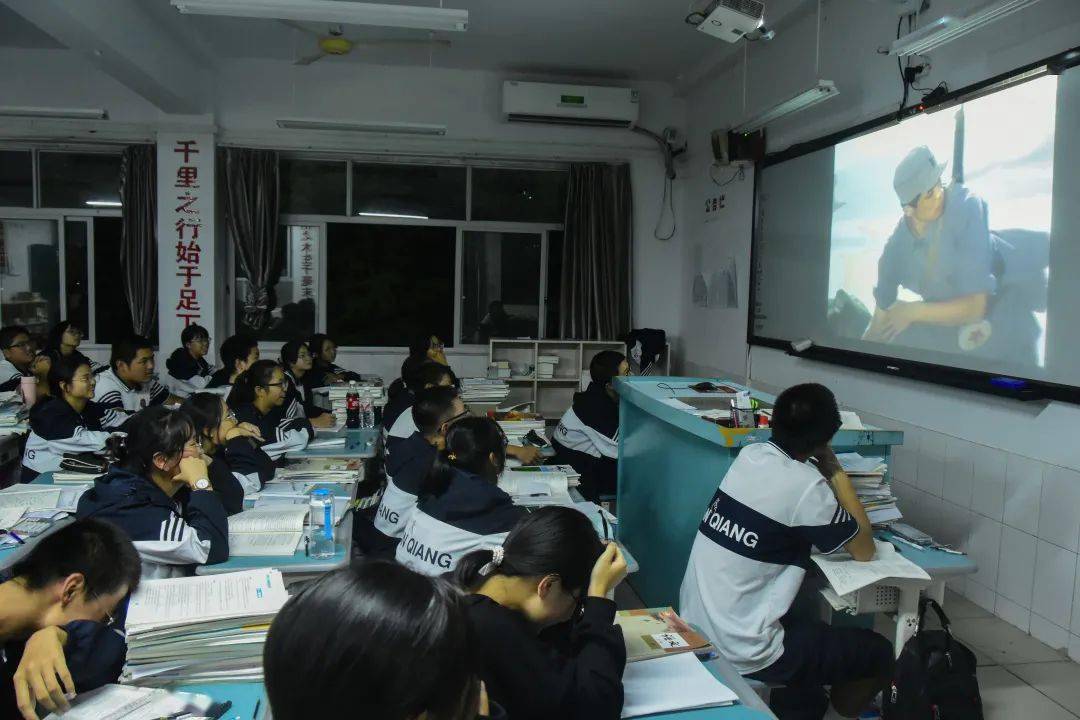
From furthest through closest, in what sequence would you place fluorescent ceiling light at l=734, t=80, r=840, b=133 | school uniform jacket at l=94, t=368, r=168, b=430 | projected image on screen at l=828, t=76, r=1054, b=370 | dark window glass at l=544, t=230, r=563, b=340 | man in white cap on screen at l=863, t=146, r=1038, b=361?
dark window glass at l=544, t=230, r=563, b=340 < school uniform jacket at l=94, t=368, r=168, b=430 < fluorescent ceiling light at l=734, t=80, r=840, b=133 < man in white cap on screen at l=863, t=146, r=1038, b=361 < projected image on screen at l=828, t=76, r=1054, b=370

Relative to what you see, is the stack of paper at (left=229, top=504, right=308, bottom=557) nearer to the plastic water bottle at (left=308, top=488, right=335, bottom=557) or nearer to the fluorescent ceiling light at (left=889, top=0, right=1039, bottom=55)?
the plastic water bottle at (left=308, top=488, right=335, bottom=557)

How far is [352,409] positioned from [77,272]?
373 centimetres

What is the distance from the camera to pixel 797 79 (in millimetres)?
4859

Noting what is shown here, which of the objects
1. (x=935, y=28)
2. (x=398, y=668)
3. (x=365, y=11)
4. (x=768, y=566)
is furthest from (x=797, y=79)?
(x=398, y=668)

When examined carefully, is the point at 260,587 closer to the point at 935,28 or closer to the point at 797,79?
the point at 935,28

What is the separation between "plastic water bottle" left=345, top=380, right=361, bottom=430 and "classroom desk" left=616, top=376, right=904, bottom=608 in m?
1.59

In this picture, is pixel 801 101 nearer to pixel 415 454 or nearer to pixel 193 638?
pixel 415 454

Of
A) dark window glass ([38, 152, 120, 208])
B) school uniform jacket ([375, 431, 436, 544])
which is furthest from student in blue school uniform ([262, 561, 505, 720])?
dark window glass ([38, 152, 120, 208])

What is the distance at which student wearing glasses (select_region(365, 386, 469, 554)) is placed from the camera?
274 cm

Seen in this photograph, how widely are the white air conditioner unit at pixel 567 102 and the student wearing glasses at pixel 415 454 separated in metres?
4.15

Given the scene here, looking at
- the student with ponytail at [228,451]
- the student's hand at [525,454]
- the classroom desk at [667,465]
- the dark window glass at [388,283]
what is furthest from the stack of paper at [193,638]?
the dark window glass at [388,283]

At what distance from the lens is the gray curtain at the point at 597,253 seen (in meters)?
6.69

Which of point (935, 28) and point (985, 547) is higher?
point (935, 28)

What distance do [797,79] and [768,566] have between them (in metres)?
3.88
